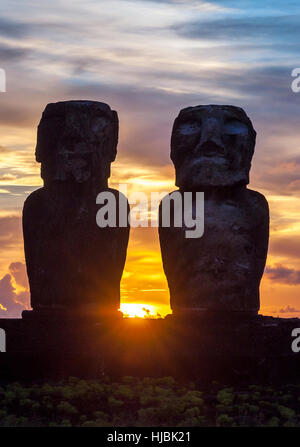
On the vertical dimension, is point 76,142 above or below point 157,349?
above

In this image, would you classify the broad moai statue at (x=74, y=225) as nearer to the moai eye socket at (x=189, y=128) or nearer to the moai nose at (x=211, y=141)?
the moai eye socket at (x=189, y=128)

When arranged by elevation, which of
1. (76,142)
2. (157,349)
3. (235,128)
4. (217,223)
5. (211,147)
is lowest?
(157,349)

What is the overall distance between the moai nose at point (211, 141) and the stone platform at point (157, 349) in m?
2.32

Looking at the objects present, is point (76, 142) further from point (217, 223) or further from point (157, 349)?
point (157, 349)

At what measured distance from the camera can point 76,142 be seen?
1436cm

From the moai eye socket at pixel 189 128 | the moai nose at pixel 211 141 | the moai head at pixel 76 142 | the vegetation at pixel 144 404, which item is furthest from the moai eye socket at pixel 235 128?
the vegetation at pixel 144 404

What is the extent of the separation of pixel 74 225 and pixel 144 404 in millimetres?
3340

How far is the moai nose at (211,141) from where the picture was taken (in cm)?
1403

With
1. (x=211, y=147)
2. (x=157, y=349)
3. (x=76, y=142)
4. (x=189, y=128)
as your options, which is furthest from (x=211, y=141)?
(x=157, y=349)

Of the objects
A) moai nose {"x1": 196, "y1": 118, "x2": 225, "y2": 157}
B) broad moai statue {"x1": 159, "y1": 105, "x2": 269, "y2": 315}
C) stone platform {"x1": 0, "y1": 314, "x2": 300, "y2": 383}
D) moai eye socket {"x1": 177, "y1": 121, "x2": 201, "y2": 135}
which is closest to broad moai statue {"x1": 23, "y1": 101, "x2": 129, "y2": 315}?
stone platform {"x1": 0, "y1": 314, "x2": 300, "y2": 383}

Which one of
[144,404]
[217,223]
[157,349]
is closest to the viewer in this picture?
[144,404]

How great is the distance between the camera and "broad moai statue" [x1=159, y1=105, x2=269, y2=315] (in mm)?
13844

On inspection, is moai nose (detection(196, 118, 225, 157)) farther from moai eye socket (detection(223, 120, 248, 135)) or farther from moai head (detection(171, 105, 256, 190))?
moai eye socket (detection(223, 120, 248, 135))
